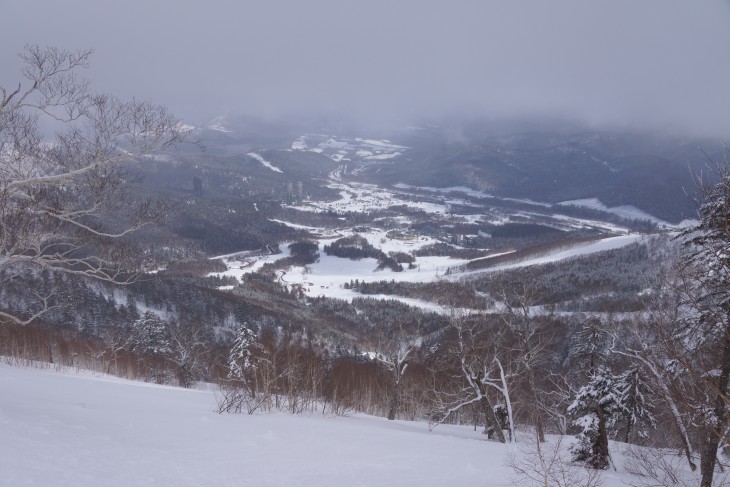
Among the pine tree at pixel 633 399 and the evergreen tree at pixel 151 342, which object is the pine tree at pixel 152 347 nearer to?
the evergreen tree at pixel 151 342

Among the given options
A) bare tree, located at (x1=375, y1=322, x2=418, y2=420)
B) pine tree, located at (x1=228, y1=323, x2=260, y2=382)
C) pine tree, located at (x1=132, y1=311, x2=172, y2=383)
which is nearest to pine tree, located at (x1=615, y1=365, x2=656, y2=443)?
bare tree, located at (x1=375, y1=322, x2=418, y2=420)

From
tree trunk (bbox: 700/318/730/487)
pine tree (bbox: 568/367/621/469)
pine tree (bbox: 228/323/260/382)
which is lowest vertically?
pine tree (bbox: 228/323/260/382)

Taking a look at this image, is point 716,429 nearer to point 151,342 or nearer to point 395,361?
point 395,361

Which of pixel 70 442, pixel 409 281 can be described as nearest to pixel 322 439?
pixel 70 442

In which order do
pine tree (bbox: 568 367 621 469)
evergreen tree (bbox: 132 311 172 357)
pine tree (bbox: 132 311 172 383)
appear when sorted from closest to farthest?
pine tree (bbox: 568 367 621 469), pine tree (bbox: 132 311 172 383), evergreen tree (bbox: 132 311 172 357)

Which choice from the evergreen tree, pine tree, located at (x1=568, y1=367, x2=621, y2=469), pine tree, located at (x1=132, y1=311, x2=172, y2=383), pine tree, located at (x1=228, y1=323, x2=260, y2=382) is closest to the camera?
pine tree, located at (x1=568, y1=367, x2=621, y2=469)

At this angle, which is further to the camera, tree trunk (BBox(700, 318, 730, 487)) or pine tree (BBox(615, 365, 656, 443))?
pine tree (BBox(615, 365, 656, 443))

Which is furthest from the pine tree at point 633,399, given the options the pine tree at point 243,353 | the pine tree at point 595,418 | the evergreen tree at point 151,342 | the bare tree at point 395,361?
the evergreen tree at point 151,342

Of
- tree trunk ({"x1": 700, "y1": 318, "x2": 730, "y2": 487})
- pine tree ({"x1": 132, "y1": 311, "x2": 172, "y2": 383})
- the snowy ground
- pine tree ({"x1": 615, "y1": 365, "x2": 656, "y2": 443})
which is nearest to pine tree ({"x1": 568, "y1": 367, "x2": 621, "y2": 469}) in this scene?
pine tree ({"x1": 615, "y1": 365, "x2": 656, "y2": 443})

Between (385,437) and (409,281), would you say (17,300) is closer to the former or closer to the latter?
(385,437)

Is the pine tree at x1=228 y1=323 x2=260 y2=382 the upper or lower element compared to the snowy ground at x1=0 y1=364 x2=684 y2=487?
lower

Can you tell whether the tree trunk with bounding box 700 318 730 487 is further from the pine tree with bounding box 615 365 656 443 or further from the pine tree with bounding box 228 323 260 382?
the pine tree with bounding box 228 323 260 382
